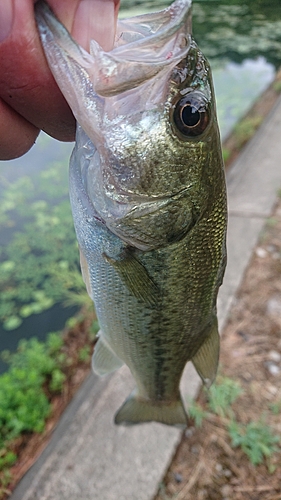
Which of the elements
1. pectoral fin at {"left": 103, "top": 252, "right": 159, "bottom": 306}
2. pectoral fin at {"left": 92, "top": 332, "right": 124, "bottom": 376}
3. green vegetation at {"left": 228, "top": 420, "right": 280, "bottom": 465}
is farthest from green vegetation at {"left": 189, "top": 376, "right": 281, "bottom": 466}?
pectoral fin at {"left": 103, "top": 252, "right": 159, "bottom": 306}

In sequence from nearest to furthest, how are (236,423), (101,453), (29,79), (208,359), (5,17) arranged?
1. (5,17)
2. (29,79)
3. (208,359)
4. (101,453)
5. (236,423)

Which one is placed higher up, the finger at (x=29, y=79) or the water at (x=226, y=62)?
the finger at (x=29, y=79)

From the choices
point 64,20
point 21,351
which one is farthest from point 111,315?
point 21,351

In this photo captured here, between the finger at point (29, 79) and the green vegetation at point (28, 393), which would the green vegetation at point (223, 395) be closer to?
the green vegetation at point (28, 393)

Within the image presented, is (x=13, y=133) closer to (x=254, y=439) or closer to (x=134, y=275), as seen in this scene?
(x=134, y=275)

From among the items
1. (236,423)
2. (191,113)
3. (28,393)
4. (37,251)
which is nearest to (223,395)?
(236,423)

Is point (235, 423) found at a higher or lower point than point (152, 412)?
lower

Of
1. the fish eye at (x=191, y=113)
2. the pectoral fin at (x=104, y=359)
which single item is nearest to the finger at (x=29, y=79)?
the fish eye at (x=191, y=113)
